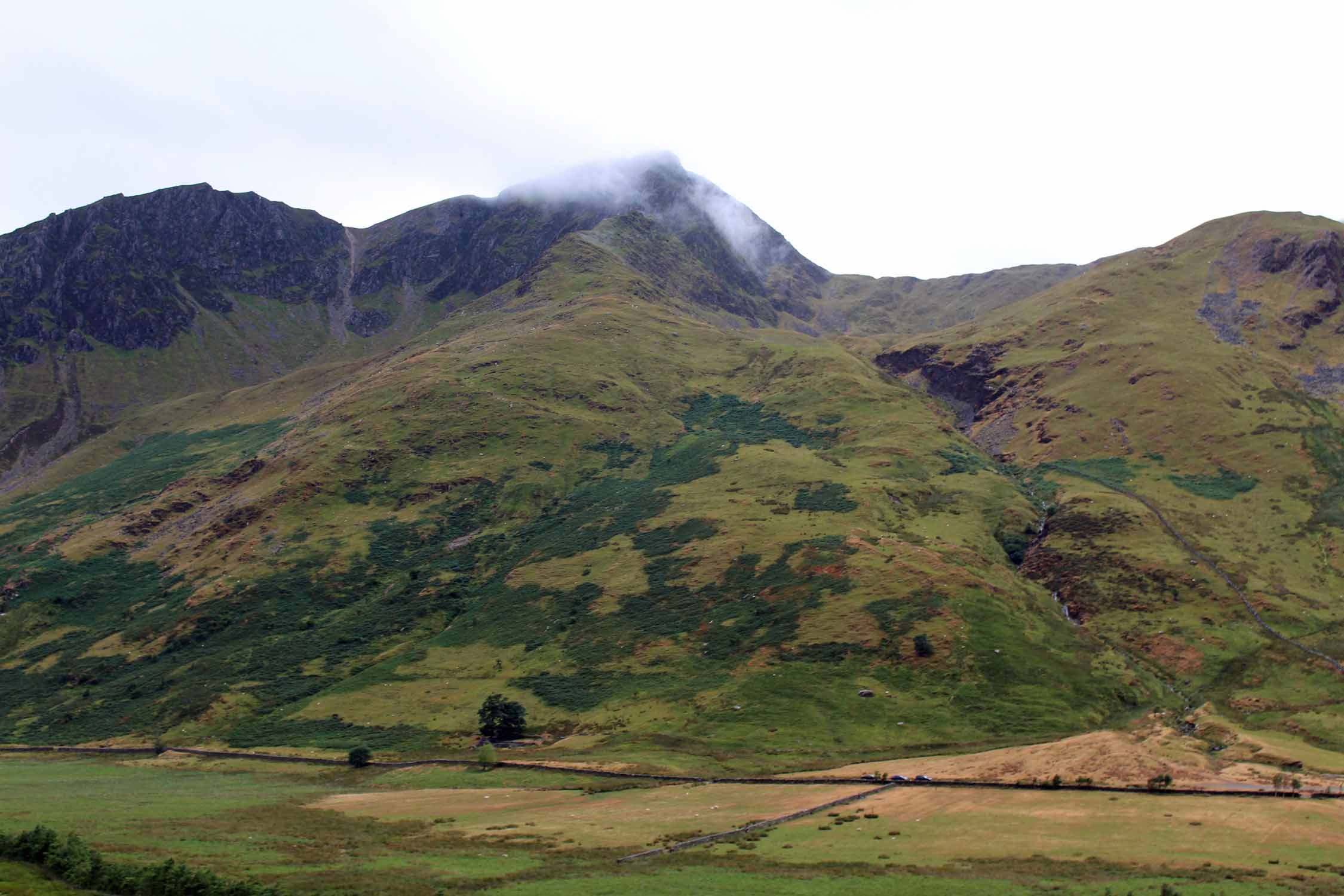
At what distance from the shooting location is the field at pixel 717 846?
47812 mm

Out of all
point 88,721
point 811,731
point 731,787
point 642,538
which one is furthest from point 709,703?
point 88,721

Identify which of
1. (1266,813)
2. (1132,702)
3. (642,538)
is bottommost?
(1132,702)

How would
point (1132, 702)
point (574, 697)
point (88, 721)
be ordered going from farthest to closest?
1. point (88, 721)
2. point (574, 697)
3. point (1132, 702)

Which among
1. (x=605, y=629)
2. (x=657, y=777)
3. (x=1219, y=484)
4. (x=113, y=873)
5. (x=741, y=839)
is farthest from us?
(x=1219, y=484)

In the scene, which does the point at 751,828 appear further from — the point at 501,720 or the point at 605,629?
the point at 605,629

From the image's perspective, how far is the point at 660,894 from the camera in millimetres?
46375

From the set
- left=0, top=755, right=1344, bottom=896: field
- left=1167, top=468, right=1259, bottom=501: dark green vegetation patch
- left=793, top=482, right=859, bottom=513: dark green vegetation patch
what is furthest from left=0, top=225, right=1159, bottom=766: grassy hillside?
left=1167, top=468, right=1259, bottom=501: dark green vegetation patch

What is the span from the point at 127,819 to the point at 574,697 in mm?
63815

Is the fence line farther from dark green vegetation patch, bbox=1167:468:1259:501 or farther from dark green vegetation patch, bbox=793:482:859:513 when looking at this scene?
dark green vegetation patch, bbox=1167:468:1259:501

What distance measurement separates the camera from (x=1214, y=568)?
488ft

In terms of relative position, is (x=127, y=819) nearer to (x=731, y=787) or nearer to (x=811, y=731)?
(x=731, y=787)

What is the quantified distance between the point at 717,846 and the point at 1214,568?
416 feet

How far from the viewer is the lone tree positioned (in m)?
115

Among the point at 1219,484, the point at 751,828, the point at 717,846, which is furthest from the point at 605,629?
the point at 1219,484
